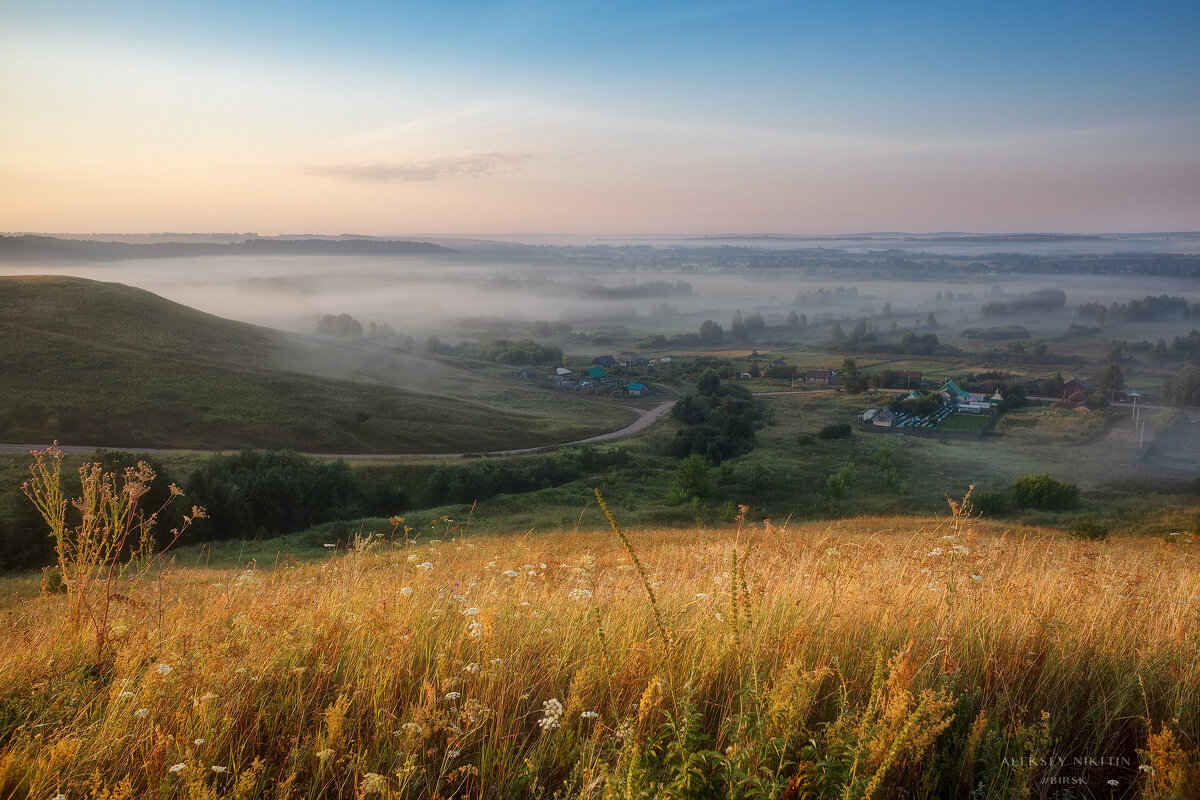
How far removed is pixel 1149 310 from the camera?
168m

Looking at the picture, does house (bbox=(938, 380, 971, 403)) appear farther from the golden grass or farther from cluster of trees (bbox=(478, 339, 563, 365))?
the golden grass

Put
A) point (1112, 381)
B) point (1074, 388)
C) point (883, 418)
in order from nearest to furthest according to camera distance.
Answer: point (883, 418)
point (1074, 388)
point (1112, 381)

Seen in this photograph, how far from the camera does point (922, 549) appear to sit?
265 inches

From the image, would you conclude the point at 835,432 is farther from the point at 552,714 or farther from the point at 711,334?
the point at 711,334

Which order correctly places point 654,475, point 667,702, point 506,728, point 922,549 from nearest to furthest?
point 506,728 < point 667,702 < point 922,549 < point 654,475

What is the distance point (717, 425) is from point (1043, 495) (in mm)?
29585

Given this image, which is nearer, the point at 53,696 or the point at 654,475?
the point at 53,696

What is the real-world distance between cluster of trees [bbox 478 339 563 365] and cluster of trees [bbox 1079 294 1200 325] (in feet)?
497

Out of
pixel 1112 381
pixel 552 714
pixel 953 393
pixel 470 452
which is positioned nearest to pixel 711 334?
pixel 953 393

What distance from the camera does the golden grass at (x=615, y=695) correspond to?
246 centimetres

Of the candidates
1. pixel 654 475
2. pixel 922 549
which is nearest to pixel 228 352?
pixel 654 475

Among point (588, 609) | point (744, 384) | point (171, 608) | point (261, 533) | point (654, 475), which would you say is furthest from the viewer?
point (744, 384)

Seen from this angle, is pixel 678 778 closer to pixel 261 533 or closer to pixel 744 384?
pixel 261 533

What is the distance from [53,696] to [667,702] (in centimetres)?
308
